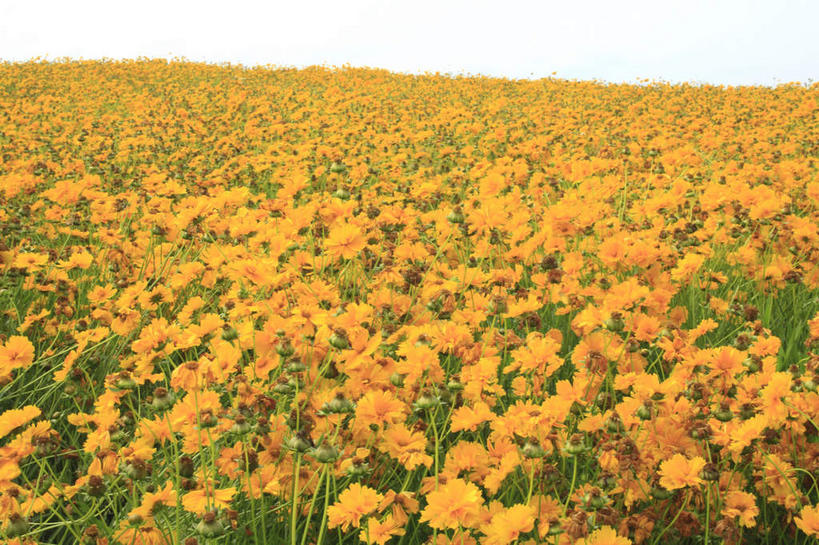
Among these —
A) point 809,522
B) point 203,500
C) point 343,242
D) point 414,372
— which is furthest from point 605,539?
point 343,242

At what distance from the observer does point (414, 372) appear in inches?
53.4

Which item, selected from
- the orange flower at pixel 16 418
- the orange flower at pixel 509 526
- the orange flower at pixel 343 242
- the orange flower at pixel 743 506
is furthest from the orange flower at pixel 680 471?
the orange flower at pixel 16 418

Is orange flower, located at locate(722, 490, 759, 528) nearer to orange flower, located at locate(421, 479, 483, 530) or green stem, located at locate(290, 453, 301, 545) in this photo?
orange flower, located at locate(421, 479, 483, 530)

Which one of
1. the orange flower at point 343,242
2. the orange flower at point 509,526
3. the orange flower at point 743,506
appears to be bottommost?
the orange flower at point 743,506

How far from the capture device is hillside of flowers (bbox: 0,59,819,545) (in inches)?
46.7

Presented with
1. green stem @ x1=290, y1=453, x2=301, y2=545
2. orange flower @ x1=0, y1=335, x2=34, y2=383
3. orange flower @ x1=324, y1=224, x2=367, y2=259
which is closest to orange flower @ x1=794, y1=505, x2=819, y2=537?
green stem @ x1=290, y1=453, x2=301, y2=545

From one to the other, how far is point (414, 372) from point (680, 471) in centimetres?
58

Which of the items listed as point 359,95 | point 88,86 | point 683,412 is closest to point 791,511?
point 683,412

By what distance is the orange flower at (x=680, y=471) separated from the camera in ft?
3.61

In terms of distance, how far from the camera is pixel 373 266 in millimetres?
2408

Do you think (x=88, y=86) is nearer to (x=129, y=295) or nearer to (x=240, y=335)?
(x=129, y=295)

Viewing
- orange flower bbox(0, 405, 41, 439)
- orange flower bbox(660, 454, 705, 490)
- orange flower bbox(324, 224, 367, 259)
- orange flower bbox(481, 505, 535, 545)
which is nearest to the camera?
orange flower bbox(481, 505, 535, 545)

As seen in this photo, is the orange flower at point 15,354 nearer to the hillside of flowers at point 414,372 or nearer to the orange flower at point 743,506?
the hillside of flowers at point 414,372

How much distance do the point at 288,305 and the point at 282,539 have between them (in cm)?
64
